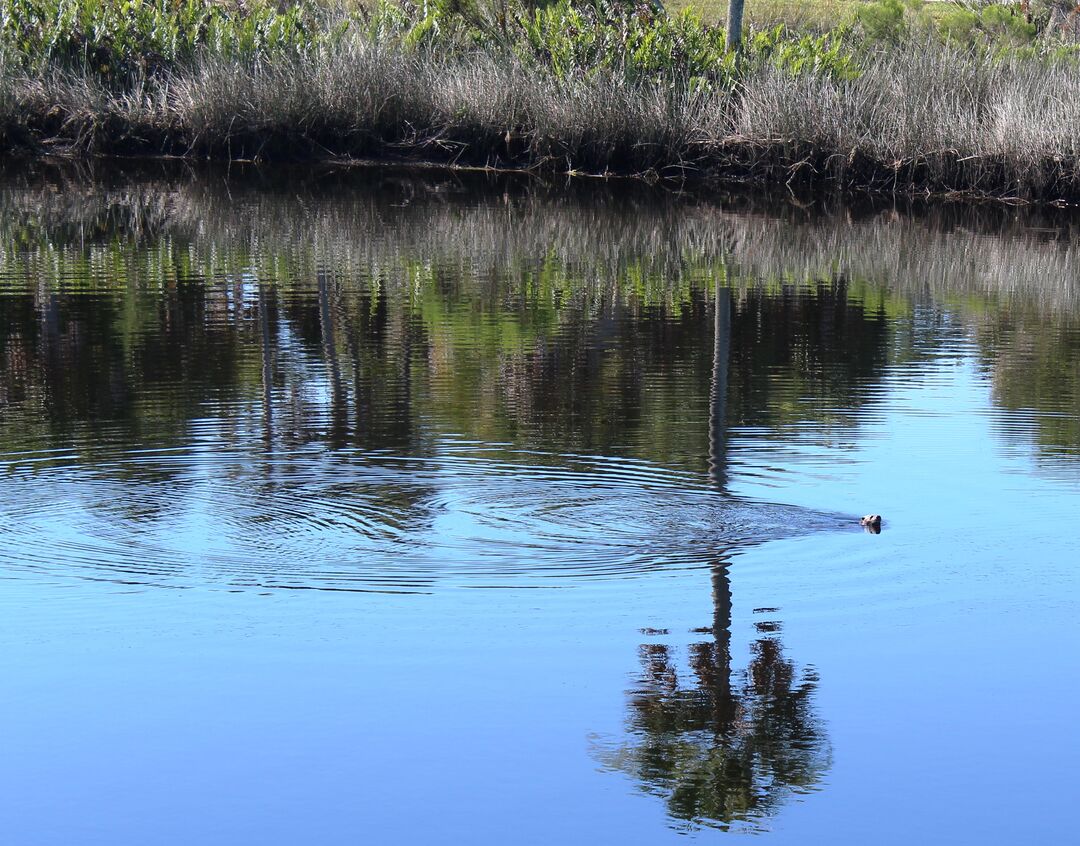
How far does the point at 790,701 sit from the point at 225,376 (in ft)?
17.8

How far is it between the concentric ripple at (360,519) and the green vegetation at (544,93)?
14.1 metres

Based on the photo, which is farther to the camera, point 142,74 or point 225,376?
point 142,74

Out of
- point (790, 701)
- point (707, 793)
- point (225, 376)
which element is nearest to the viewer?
point (707, 793)

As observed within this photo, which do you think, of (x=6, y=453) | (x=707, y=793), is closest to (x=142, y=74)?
(x=6, y=453)

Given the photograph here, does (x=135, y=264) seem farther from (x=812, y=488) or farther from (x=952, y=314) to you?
(x=812, y=488)

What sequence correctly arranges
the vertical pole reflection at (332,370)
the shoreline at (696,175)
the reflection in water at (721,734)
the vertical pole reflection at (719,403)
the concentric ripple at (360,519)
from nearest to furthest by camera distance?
the reflection in water at (721,734), the concentric ripple at (360,519), the vertical pole reflection at (719,403), the vertical pole reflection at (332,370), the shoreline at (696,175)

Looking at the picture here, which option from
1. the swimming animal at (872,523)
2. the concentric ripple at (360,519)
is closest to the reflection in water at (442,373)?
the concentric ripple at (360,519)

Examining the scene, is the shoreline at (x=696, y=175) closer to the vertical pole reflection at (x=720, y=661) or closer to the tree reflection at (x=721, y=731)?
the vertical pole reflection at (x=720, y=661)

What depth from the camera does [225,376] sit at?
9.78 m

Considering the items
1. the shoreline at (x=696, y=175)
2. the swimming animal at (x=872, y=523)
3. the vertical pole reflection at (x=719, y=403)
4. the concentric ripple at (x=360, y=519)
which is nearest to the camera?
the concentric ripple at (x=360, y=519)

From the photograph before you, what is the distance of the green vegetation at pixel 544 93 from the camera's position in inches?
825

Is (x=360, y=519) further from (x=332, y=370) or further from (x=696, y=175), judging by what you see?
(x=696, y=175)

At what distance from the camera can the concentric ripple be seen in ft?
20.5

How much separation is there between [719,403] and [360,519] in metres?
2.77
